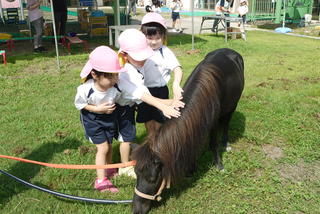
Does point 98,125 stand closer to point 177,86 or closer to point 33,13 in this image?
point 177,86

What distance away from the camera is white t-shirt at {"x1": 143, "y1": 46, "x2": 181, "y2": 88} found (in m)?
3.12

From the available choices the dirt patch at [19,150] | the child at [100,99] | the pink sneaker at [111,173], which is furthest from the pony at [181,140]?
Answer: the dirt patch at [19,150]

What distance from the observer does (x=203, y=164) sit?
344 centimetres

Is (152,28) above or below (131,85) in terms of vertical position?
above

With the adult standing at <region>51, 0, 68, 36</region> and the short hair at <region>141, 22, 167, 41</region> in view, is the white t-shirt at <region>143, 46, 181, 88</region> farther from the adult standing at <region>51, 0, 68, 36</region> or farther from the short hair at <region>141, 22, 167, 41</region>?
the adult standing at <region>51, 0, 68, 36</region>

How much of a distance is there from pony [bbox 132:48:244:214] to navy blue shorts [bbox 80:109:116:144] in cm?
62

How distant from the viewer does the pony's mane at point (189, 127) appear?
2.25m

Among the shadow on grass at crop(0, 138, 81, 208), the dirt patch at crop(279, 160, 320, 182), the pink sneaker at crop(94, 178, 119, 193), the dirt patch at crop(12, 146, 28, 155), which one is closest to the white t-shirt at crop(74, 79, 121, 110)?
the pink sneaker at crop(94, 178, 119, 193)

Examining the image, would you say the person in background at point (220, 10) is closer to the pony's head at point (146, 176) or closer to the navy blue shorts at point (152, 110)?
the navy blue shorts at point (152, 110)

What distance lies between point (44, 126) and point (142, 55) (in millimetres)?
2556

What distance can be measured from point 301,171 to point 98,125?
7.77 feet

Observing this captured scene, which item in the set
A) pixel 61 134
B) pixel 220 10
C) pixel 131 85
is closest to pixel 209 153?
pixel 131 85

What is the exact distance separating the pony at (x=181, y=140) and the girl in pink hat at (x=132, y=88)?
14 cm

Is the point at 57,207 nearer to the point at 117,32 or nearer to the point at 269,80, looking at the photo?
A: the point at 269,80
